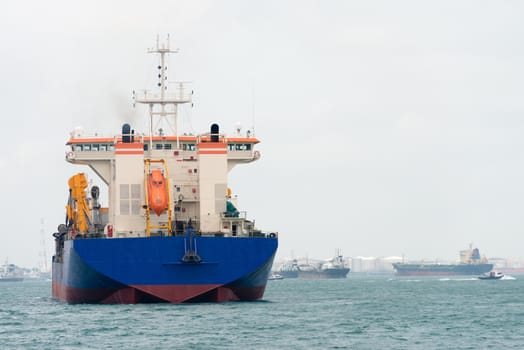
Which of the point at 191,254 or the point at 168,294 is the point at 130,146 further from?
the point at 168,294

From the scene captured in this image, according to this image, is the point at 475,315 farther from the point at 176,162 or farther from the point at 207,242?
the point at 176,162

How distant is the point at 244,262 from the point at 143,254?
16.4ft

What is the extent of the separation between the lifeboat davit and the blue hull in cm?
268

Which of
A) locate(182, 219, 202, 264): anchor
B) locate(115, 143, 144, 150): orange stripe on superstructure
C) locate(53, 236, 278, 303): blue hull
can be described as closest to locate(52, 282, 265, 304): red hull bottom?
locate(53, 236, 278, 303): blue hull

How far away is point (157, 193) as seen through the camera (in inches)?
2051


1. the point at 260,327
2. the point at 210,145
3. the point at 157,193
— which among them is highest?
the point at 210,145

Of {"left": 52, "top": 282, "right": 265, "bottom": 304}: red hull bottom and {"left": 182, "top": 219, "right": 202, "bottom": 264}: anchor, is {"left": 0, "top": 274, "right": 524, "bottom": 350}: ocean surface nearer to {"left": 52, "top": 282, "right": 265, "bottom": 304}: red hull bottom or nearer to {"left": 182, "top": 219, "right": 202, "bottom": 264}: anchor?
{"left": 52, "top": 282, "right": 265, "bottom": 304}: red hull bottom

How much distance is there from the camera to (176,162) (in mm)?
56469

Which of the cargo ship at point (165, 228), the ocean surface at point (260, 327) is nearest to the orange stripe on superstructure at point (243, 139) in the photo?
the cargo ship at point (165, 228)

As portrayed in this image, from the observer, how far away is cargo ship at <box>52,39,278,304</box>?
49.9 metres

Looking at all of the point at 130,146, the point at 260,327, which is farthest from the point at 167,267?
the point at 260,327

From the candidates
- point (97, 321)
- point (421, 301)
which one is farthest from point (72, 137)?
point (421, 301)

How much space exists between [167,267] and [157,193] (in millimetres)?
4210

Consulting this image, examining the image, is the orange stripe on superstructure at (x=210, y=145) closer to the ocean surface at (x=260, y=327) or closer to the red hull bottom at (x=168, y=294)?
the red hull bottom at (x=168, y=294)
